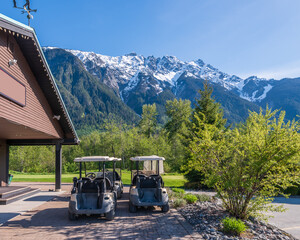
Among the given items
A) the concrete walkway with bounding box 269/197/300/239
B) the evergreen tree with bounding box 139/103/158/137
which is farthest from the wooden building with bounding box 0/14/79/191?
the evergreen tree with bounding box 139/103/158/137

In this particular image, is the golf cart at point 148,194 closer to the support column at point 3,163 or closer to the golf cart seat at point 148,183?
the golf cart seat at point 148,183

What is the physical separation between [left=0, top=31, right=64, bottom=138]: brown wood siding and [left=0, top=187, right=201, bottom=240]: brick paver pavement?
10.8ft

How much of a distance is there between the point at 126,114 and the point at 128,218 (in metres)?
132

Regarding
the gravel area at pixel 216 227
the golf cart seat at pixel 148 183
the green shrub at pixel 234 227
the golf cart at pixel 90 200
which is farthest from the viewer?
the golf cart seat at pixel 148 183

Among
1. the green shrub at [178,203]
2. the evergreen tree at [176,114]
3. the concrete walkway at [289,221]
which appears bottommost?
the concrete walkway at [289,221]

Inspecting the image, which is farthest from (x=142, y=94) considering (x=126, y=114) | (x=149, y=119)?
(x=149, y=119)

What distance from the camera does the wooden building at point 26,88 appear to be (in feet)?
26.5

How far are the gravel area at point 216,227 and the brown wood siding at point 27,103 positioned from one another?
6.69 m

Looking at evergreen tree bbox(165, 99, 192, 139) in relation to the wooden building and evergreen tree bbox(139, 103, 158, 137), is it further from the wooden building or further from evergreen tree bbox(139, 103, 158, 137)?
the wooden building

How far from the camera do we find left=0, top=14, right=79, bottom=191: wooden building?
8.06 meters

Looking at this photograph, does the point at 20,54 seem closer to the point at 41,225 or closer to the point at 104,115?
the point at 41,225

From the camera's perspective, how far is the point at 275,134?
22.2ft

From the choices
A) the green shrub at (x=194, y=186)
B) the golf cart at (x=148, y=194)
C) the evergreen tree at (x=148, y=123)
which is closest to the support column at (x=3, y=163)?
the golf cart at (x=148, y=194)

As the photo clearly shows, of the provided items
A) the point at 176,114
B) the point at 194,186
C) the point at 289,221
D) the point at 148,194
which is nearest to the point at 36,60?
the point at 148,194
